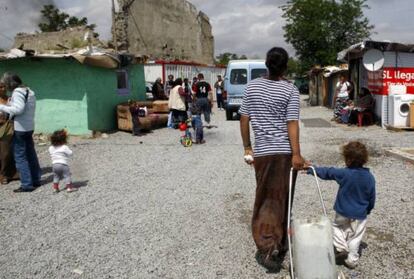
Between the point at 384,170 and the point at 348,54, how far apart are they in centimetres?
1064

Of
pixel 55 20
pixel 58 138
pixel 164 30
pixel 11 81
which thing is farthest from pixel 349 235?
pixel 55 20

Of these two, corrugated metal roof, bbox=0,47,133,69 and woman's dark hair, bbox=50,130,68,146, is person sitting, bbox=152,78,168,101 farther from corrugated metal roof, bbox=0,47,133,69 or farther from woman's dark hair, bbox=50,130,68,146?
woman's dark hair, bbox=50,130,68,146

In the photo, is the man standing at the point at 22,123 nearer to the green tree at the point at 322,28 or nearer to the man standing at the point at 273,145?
the man standing at the point at 273,145

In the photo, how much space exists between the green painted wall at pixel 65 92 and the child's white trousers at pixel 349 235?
33.6 feet

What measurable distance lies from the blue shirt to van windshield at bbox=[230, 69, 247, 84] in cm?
1341

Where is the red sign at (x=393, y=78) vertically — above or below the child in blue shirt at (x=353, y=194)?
above

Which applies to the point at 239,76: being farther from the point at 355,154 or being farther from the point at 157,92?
the point at 355,154

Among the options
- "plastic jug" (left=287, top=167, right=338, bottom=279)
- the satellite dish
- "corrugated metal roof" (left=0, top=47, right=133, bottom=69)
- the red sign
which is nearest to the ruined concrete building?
"corrugated metal roof" (left=0, top=47, right=133, bottom=69)

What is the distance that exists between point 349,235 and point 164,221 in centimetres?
219

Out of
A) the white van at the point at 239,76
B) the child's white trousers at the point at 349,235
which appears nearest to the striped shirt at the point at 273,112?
the child's white trousers at the point at 349,235

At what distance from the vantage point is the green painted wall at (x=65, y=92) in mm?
13094

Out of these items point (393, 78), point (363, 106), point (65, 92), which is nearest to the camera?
point (65, 92)

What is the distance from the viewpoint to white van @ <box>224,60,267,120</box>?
56.0 ft

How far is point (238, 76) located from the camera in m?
17.2
